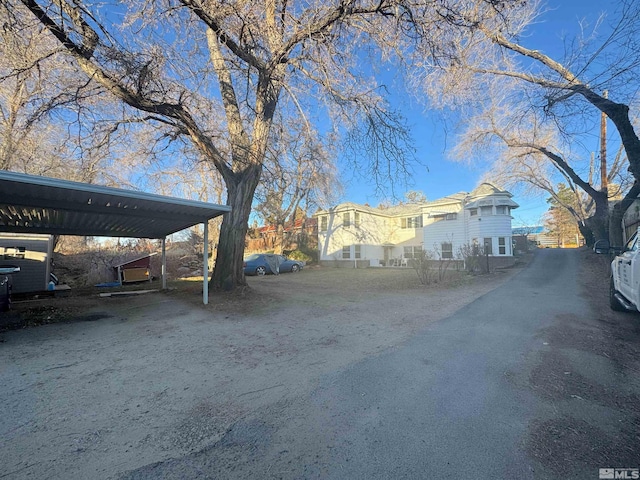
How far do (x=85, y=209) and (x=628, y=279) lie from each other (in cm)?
1151

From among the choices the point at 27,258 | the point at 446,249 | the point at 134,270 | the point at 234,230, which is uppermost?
the point at 234,230

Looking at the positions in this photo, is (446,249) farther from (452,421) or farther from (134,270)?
(452,421)

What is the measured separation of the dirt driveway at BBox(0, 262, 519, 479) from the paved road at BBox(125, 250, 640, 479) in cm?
33

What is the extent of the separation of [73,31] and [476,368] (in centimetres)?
955

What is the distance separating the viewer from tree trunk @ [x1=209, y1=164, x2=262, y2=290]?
8.99 metres

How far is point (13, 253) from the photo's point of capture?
37.4ft

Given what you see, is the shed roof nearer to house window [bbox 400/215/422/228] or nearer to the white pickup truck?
the white pickup truck

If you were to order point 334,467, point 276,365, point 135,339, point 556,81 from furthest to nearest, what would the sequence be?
point 556,81 < point 135,339 < point 276,365 < point 334,467

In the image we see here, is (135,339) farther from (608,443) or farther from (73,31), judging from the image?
(73,31)

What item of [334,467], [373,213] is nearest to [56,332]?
[334,467]

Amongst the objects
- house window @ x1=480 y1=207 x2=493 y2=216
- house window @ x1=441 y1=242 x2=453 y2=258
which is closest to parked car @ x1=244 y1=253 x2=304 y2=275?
house window @ x1=441 y1=242 x2=453 y2=258

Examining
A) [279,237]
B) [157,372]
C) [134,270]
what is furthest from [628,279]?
[279,237]

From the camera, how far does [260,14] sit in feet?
20.7

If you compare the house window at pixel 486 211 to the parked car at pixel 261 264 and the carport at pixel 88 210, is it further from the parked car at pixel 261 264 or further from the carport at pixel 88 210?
the carport at pixel 88 210
